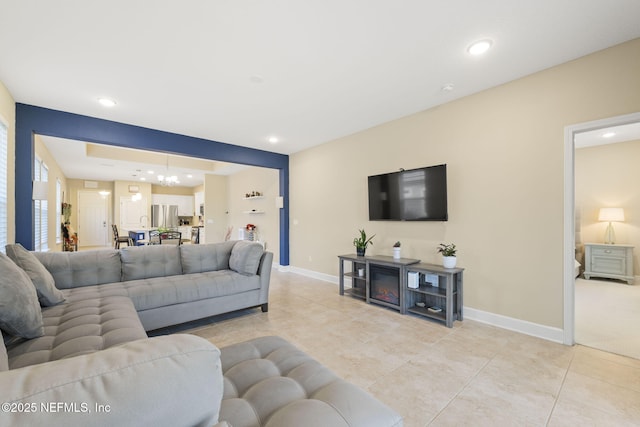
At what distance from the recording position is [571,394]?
198 cm

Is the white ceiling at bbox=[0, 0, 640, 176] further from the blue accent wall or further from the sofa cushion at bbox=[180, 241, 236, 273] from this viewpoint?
the sofa cushion at bbox=[180, 241, 236, 273]

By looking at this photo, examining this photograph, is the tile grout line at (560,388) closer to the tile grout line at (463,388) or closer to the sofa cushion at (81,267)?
the tile grout line at (463,388)

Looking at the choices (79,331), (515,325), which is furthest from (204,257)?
(515,325)

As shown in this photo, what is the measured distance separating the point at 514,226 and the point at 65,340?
3928 millimetres

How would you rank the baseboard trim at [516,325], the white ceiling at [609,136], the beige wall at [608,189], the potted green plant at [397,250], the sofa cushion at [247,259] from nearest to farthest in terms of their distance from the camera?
the baseboard trim at [516,325]
the sofa cushion at [247,259]
the potted green plant at [397,250]
the white ceiling at [609,136]
the beige wall at [608,189]

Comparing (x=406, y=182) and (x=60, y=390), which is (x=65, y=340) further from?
(x=406, y=182)

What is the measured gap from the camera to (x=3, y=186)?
10.4 feet

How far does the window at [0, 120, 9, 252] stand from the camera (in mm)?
3121

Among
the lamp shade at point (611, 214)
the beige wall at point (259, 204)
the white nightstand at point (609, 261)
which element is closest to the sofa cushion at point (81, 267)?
the beige wall at point (259, 204)

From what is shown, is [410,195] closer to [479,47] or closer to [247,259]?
[479,47]

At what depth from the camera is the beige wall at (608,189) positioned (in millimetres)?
5062

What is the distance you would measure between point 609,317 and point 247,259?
14.4 ft

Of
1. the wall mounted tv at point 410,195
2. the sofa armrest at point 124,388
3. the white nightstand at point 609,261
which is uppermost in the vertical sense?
the wall mounted tv at point 410,195

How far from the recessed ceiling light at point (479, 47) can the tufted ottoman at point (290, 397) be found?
9.06 ft
